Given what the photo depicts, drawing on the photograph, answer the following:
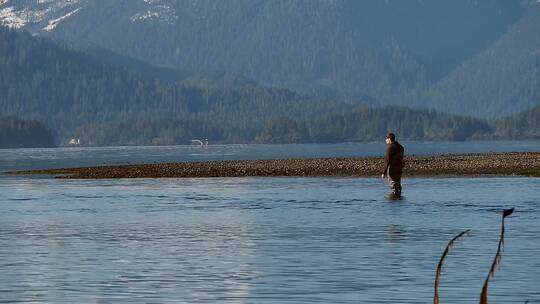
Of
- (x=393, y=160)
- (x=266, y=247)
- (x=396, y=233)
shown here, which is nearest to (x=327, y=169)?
(x=393, y=160)

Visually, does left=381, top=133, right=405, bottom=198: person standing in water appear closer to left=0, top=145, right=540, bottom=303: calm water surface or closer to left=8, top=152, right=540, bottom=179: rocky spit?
left=0, top=145, right=540, bottom=303: calm water surface

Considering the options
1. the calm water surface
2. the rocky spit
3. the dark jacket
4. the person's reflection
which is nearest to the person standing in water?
the dark jacket

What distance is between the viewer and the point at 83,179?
98.8 m

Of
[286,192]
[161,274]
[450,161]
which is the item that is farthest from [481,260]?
[450,161]

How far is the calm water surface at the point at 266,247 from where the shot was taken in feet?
93.2

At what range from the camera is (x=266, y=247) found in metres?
38.3

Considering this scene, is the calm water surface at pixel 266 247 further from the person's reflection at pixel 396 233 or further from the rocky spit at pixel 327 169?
the rocky spit at pixel 327 169

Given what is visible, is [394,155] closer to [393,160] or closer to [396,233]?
[393,160]

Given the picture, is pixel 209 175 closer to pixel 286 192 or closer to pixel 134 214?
pixel 286 192

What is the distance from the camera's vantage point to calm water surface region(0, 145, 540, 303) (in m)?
28.4

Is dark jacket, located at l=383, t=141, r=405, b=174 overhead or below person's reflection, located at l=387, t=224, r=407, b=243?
overhead

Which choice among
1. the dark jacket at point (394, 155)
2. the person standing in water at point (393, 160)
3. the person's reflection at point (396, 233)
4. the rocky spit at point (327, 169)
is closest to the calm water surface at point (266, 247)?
the person's reflection at point (396, 233)

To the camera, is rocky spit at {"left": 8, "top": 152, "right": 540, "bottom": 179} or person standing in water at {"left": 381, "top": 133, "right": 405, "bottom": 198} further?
rocky spit at {"left": 8, "top": 152, "right": 540, "bottom": 179}

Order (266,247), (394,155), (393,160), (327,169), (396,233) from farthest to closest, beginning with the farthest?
(327,169) < (393,160) < (394,155) < (396,233) < (266,247)
